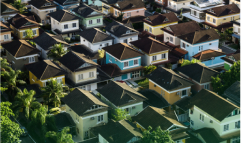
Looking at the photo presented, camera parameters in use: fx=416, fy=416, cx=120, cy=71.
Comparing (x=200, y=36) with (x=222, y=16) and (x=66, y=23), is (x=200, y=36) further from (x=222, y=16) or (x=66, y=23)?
(x=66, y=23)

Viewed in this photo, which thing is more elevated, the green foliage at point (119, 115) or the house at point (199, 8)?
the green foliage at point (119, 115)

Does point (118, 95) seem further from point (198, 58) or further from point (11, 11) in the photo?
point (11, 11)

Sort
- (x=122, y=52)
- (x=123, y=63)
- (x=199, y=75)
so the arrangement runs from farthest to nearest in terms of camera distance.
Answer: (x=122, y=52)
(x=123, y=63)
(x=199, y=75)

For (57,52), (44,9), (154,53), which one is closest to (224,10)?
(154,53)

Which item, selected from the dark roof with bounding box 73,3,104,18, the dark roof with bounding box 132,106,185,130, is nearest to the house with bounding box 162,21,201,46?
the dark roof with bounding box 73,3,104,18

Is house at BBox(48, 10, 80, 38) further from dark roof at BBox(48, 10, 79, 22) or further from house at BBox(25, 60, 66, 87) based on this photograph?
house at BBox(25, 60, 66, 87)

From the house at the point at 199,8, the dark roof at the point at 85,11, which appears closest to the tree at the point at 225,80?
the house at the point at 199,8

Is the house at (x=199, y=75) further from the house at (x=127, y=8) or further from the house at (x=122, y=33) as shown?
the house at (x=127, y=8)
